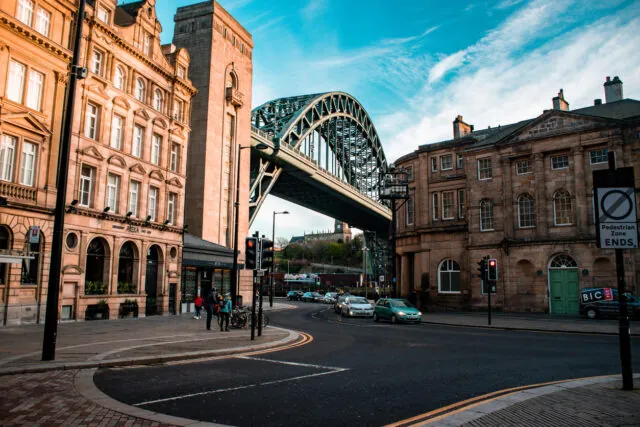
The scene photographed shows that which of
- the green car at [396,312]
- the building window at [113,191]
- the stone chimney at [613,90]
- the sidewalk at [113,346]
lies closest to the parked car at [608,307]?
the green car at [396,312]

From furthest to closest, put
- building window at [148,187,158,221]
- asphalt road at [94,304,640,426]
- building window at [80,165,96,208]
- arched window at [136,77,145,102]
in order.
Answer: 1. building window at [148,187,158,221]
2. arched window at [136,77,145,102]
3. building window at [80,165,96,208]
4. asphalt road at [94,304,640,426]

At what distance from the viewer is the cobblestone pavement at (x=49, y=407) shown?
660 cm

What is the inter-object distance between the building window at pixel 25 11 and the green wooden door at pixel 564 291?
1383 inches

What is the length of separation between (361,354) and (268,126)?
59097 millimetres

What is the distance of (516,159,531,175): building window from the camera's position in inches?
1502

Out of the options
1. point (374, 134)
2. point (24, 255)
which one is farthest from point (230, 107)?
point (374, 134)

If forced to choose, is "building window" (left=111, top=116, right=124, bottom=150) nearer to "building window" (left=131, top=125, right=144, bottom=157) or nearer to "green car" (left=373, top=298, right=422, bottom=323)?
"building window" (left=131, top=125, right=144, bottom=157)

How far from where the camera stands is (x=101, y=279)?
27.9 metres

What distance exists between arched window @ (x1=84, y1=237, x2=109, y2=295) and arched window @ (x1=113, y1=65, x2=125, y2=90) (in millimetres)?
8986

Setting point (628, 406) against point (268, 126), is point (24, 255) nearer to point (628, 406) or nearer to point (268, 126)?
point (628, 406)

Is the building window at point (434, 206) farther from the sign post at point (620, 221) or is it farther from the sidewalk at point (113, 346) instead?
the sign post at point (620, 221)

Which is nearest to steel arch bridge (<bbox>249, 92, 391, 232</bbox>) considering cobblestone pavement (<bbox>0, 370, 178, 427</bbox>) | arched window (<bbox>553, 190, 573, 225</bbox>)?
arched window (<bbox>553, 190, 573, 225</bbox>)

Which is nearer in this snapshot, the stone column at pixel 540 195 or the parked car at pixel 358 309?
the parked car at pixel 358 309

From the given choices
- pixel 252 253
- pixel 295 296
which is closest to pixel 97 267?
pixel 252 253
